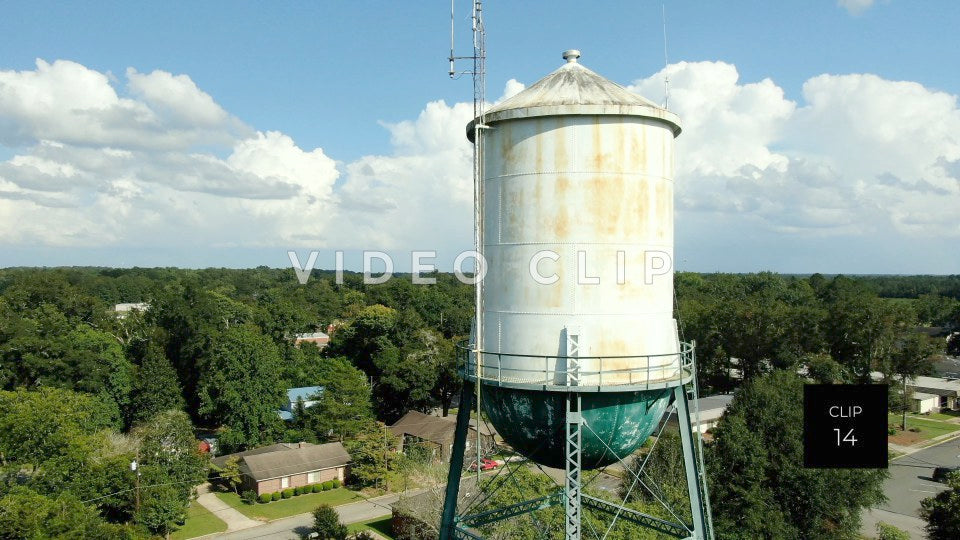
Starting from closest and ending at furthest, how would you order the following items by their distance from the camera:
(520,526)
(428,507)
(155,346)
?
(520,526) → (428,507) → (155,346)

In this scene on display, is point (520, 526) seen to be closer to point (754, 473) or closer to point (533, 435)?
point (754, 473)

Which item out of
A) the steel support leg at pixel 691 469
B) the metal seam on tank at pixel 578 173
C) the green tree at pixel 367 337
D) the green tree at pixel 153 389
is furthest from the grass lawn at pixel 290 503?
the metal seam on tank at pixel 578 173

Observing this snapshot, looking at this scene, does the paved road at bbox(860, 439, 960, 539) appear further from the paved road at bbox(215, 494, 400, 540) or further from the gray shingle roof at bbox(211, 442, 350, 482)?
the gray shingle roof at bbox(211, 442, 350, 482)

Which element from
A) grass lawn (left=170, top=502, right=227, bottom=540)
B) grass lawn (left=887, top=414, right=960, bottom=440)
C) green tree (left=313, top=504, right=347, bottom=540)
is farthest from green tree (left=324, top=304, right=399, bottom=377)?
grass lawn (left=887, top=414, right=960, bottom=440)

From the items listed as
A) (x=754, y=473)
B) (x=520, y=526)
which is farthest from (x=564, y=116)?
(x=754, y=473)

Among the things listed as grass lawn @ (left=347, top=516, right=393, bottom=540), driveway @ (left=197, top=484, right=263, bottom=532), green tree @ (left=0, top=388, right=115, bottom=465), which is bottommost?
driveway @ (left=197, top=484, right=263, bottom=532)

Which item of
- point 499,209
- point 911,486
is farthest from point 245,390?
point 911,486

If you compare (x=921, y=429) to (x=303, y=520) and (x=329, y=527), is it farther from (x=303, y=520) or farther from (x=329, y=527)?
(x=303, y=520)
